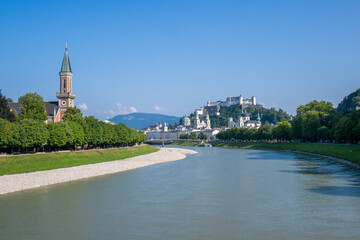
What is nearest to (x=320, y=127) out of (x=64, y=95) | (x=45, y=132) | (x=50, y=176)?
(x=64, y=95)

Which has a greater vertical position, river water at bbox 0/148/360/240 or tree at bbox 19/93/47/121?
tree at bbox 19/93/47/121

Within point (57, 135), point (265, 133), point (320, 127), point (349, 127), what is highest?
point (320, 127)

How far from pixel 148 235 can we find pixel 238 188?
17.6 m

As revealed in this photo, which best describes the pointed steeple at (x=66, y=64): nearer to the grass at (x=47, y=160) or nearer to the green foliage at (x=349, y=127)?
the grass at (x=47, y=160)

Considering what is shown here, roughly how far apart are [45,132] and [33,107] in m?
21.4

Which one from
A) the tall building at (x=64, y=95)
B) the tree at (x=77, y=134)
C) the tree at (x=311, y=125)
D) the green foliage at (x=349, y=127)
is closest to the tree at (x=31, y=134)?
the tree at (x=77, y=134)

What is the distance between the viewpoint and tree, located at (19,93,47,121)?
7669 cm

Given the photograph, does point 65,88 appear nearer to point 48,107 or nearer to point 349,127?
point 48,107

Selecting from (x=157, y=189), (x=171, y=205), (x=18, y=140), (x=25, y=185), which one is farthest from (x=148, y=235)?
(x=18, y=140)

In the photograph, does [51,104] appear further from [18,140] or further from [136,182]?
[136,182]

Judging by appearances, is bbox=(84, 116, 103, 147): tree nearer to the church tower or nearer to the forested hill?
the church tower

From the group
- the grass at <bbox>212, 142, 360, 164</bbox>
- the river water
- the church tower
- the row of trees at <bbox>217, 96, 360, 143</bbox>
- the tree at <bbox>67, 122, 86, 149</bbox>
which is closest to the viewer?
the river water

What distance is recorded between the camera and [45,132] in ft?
195

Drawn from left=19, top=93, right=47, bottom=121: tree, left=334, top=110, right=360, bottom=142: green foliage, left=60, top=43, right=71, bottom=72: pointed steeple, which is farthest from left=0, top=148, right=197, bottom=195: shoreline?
left=60, top=43, right=71, bottom=72: pointed steeple
